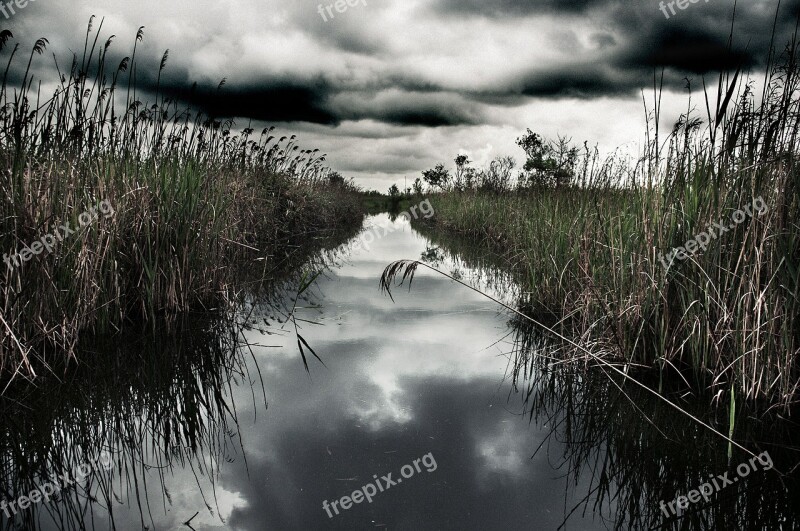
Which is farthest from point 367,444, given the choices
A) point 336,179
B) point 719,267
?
point 336,179

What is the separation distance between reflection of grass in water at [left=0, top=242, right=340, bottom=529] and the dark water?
0.01 metres

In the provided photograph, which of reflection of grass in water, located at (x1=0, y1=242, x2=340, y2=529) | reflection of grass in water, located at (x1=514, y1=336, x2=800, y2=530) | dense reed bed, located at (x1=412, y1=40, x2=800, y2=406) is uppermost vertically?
dense reed bed, located at (x1=412, y1=40, x2=800, y2=406)

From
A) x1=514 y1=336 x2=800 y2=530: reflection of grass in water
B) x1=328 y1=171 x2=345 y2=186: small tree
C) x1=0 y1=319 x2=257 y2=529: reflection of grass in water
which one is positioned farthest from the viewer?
x1=328 y1=171 x2=345 y2=186: small tree

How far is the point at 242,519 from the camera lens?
1797 mm

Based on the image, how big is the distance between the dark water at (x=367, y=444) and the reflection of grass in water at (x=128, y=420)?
0.4 inches

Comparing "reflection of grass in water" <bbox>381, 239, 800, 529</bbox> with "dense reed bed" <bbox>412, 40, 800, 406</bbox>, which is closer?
"reflection of grass in water" <bbox>381, 239, 800, 529</bbox>

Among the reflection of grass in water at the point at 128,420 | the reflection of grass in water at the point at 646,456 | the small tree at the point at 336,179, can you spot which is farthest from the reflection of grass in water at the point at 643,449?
the small tree at the point at 336,179

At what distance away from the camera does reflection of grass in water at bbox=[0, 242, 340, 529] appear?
1.93 m

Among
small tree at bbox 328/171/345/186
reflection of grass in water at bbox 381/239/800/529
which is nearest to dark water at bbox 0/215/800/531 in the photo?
reflection of grass in water at bbox 381/239/800/529

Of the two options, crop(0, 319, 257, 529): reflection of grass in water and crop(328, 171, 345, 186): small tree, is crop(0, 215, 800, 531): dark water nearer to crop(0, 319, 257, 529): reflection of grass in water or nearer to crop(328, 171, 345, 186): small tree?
crop(0, 319, 257, 529): reflection of grass in water

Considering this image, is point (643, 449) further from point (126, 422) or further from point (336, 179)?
point (336, 179)

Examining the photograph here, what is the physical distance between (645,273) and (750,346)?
667 mm

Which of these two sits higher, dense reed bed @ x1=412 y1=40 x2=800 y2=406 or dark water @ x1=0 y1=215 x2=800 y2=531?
dense reed bed @ x1=412 y1=40 x2=800 y2=406

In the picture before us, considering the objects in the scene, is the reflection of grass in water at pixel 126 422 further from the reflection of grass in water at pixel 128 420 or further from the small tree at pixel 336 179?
the small tree at pixel 336 179
